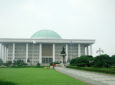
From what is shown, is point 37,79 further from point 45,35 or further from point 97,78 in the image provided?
point 45,35

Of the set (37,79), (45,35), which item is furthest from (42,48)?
(37,79)

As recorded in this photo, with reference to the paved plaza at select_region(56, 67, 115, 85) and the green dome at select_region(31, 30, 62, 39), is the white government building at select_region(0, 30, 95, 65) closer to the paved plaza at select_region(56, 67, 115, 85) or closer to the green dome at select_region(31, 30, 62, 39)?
the green dome at select_region(31, 30, 62, 39)

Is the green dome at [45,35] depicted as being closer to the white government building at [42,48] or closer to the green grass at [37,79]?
the white government building at [42,48]

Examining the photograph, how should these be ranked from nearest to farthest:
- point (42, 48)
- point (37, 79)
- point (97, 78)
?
point (37, 79)
point (97, 78)
point (42, 48)

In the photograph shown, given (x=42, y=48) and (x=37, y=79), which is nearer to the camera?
(x=37, y=79)

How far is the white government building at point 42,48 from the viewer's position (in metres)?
93.4

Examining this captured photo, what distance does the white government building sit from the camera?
93.4 metres

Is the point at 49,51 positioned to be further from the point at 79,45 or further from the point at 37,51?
the point at 79,45

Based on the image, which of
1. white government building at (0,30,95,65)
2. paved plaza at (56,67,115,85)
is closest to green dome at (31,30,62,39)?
white government building at (0,30,95,65)

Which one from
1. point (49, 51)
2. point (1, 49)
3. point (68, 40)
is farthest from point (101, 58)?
point (1, 49)

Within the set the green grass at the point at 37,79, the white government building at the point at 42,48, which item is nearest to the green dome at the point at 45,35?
the white government building at the point at 42,48

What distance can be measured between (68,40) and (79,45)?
7.05 metres

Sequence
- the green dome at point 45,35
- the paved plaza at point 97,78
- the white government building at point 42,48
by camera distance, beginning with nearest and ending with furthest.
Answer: the paved plaza at point 97,78 → the white government building at point 42,48 → the green dome at point 45,35

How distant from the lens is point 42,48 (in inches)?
3858
